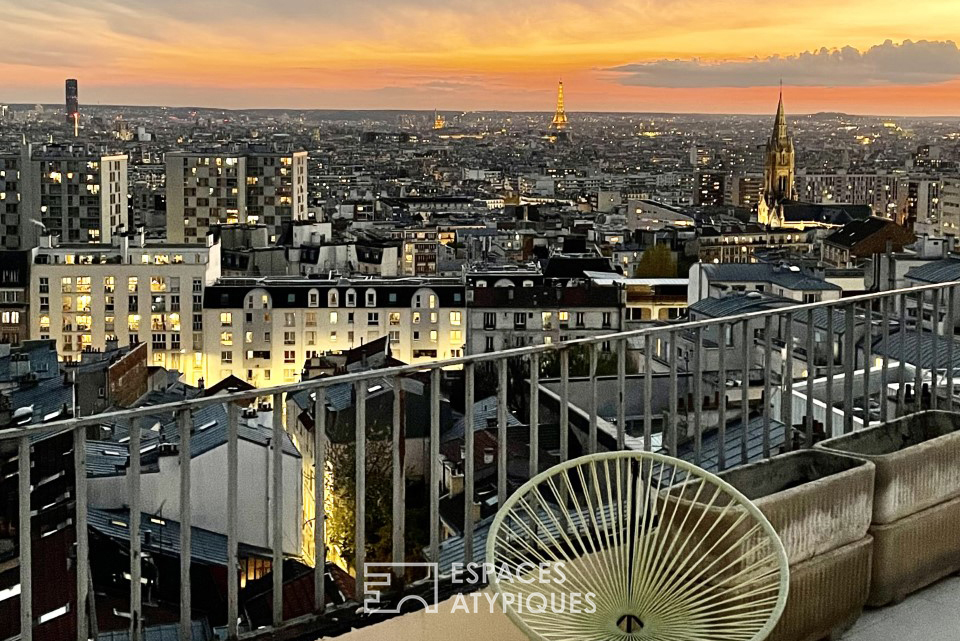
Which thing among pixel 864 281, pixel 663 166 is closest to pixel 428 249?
pixel 864 281

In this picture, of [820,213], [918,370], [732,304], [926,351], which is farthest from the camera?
[820,213]

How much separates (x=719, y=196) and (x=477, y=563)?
325ft

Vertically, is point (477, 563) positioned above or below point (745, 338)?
below

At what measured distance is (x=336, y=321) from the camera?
28.8 metres

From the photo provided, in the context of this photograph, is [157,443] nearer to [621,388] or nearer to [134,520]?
[621,388]

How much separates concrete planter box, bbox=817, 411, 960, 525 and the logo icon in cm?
90

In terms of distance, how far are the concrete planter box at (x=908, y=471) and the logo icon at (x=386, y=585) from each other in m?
0.90

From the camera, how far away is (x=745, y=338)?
3.05m

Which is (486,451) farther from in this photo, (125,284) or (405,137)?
(405,137)

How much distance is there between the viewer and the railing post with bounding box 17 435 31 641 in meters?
2.01

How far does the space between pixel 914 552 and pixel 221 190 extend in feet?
161

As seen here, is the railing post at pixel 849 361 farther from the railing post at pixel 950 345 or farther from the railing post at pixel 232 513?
the railing post at pixel 232 513

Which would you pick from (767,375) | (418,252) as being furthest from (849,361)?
(418,252)

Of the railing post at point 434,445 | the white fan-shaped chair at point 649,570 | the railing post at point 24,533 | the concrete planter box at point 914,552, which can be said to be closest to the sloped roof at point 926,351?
the concrete planter box at point 914,552
